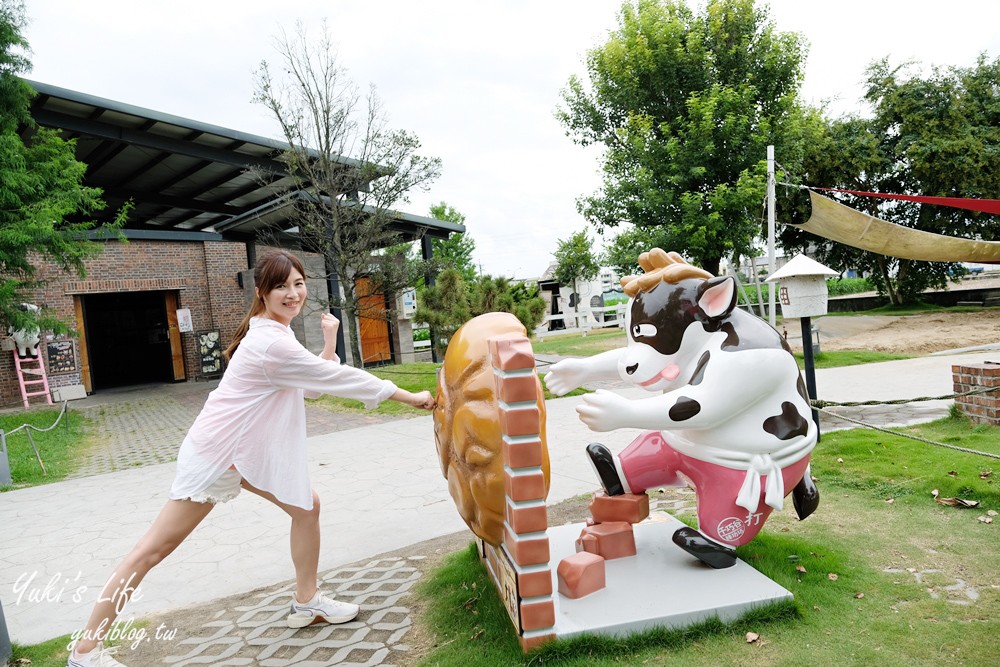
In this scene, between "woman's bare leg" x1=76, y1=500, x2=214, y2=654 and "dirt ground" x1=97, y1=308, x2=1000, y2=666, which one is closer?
"woman's bare leg" x1=76, y1=500, x2=214, y2=654

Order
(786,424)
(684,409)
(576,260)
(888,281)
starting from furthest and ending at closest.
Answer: (576,260) → (888,281) → (786,424) → (684,409)

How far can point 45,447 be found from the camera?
314 inches

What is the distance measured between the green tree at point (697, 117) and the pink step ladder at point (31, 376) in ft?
41.7

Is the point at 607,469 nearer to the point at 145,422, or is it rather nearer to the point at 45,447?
the point at 45,447

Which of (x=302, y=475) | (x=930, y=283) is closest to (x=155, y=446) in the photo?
(x=302, y=475)

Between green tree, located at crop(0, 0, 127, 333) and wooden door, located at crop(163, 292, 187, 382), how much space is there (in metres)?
4.52

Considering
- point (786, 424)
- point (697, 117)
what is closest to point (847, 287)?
point (697, 117)

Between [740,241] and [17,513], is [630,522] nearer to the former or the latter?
[17,513]

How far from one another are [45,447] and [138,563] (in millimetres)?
7232

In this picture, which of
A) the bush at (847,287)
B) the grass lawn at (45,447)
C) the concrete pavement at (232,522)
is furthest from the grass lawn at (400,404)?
the bush at (847,287)

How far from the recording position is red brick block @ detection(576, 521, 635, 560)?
111 inches

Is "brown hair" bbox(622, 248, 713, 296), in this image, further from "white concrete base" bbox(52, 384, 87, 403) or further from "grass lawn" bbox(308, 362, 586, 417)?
"white concrete base" bbox(52, 384, 87, 403)

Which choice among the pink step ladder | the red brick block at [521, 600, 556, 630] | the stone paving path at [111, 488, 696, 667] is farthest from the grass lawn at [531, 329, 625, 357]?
the red brick block at [521, 600, 556, 630]

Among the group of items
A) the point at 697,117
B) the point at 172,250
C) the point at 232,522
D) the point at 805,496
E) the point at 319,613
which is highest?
the point at 697,117
